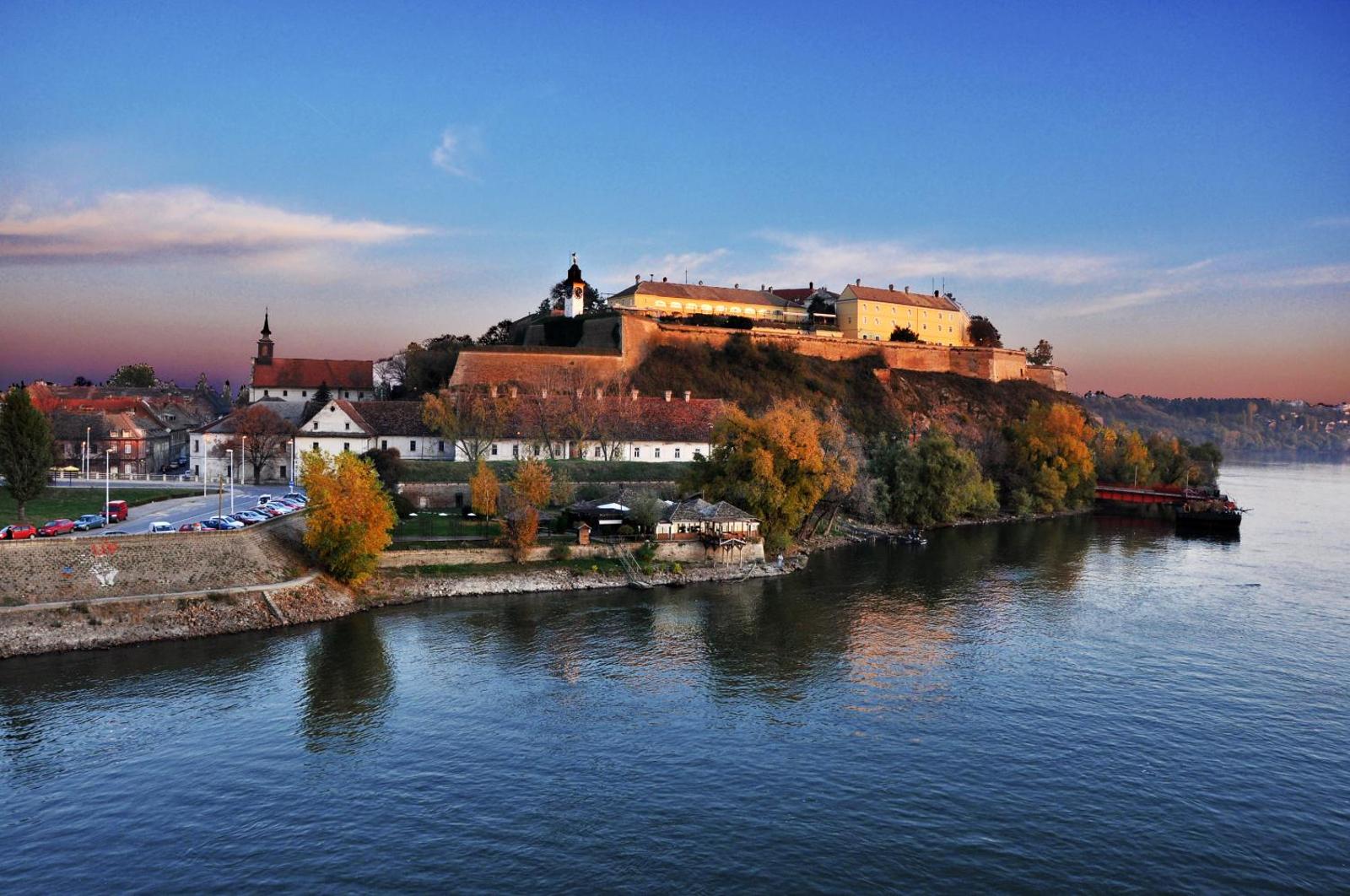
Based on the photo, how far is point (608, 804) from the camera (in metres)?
18.2

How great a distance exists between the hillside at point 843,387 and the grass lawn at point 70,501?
3647 cm

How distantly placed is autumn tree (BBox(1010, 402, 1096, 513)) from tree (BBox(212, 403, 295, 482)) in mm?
50684

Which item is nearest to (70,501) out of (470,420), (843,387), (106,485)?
(106,485)

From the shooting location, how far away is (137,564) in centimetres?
2953

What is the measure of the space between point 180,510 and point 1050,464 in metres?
60.2

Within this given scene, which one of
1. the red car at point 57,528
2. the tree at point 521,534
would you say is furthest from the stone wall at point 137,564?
the tree at point 521,534

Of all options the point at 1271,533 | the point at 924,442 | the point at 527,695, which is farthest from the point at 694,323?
the point at 527,695

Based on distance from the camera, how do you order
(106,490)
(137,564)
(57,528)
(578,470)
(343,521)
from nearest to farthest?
1. (137,564)
2. (57,528)
3. (343,521)
4. (106,490)
5. (578,470)

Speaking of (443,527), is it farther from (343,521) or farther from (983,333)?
(983,333)

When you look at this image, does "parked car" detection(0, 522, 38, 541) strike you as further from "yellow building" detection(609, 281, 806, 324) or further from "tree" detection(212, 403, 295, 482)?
"yellow building" detection(609, 281, 806, 324)

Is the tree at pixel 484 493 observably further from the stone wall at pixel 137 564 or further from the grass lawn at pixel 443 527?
the stone wall at pixel 137 564

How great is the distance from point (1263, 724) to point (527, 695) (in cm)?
1952

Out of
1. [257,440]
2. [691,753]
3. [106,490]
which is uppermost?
[257,440]

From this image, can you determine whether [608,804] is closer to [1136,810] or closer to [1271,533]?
[1136,810]
